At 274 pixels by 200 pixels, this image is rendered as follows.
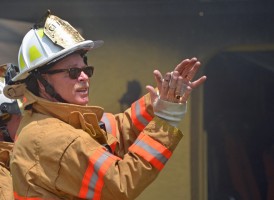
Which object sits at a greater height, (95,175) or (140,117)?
(140,117)

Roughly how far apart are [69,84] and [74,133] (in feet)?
1.01

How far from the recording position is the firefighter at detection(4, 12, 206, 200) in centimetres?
222

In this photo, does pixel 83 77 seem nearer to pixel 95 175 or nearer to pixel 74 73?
pixel 74 73

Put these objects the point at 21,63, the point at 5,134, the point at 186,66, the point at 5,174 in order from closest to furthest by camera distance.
→ the point at 186,66 → the point at 21,63 → the point at 5,174 → the point at 5,134

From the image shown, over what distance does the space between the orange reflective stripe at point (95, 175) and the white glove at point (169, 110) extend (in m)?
0.25

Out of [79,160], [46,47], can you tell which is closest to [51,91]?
[46,47]

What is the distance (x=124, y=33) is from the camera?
4047 mm

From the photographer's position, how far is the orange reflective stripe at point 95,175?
2.21 m

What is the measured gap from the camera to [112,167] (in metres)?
2.22

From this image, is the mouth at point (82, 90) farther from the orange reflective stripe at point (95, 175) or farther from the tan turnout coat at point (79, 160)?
the orange reflective stripe at point (95, 175)

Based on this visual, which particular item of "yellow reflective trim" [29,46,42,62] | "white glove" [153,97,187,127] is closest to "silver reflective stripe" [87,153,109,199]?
"white glove" [153,97,187,127]

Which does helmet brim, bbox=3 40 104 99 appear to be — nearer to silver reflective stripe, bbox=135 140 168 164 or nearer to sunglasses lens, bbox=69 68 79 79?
sunglasses lens, bbox=69 68 79 79

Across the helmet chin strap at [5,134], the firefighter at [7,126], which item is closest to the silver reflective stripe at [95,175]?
the firefighter at [7,126]

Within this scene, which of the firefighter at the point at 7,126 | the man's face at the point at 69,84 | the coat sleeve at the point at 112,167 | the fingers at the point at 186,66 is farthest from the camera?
the firefighter at the point at 7,126
